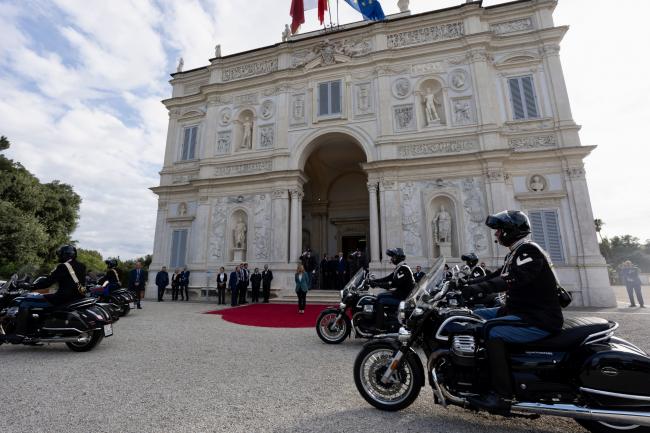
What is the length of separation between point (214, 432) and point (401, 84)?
14.6m

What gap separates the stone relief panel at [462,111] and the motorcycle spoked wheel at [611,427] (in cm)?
1260

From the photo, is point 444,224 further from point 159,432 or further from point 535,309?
point 159,432

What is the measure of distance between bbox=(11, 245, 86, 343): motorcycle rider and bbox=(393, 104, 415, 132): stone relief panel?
39.7 feet

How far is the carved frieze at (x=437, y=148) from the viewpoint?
41.4 feet

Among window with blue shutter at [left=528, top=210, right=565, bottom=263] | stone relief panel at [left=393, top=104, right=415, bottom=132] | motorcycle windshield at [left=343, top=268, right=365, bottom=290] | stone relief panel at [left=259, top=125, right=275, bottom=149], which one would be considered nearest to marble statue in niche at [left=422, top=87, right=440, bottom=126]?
stone relief panel at [left=393, top=104, right=415, bottom=132]

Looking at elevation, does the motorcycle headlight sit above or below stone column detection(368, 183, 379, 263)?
below

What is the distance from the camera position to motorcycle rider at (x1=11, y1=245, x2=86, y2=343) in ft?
14.6

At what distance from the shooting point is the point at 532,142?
12.2 meters

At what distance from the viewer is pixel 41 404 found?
2770 millimetres

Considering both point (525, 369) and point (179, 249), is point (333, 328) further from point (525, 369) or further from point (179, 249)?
point (179, 249)

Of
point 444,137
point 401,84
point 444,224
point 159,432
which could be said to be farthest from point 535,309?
point 401,84

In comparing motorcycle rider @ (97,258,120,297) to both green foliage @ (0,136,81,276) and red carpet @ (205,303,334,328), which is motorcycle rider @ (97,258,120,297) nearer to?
red carpet @ (205,303,334,328)

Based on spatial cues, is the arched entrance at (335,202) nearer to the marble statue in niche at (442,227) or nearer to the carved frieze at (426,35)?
the carved frieze at (426,35)

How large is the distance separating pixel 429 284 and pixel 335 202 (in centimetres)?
1592
